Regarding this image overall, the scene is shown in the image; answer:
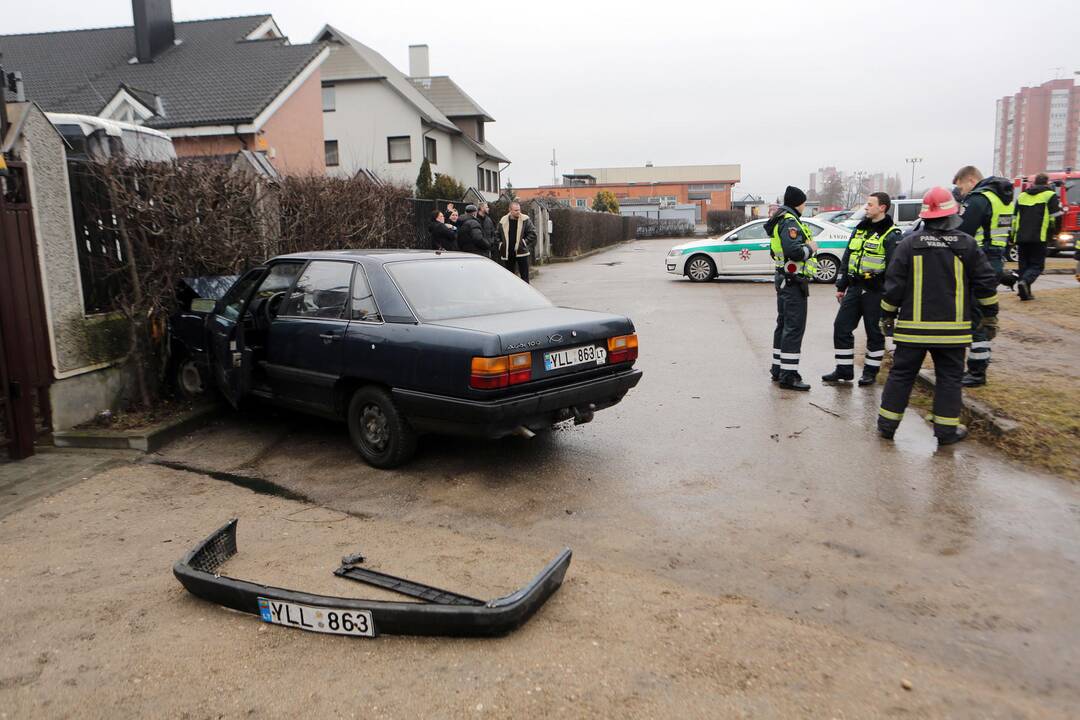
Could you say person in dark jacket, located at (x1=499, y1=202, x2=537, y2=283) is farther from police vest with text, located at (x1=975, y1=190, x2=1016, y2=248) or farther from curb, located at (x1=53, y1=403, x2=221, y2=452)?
curb, located at (x1=53, y1=403, x2=221, y2=452)

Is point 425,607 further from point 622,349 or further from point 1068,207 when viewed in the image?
point 1068,207

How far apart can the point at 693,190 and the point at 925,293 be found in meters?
106

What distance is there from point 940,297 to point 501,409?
3311 mm

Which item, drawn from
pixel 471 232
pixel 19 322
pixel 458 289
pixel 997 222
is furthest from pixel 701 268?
pixel 19 322

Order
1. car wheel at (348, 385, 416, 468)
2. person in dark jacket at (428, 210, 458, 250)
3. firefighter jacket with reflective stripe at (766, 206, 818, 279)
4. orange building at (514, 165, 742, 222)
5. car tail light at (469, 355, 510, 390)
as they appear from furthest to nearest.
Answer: orange building at (514, 165, 742, 222), person in dark jacket at (428, 210, 458, 250), firefighter jacket with reflective stripe at (766, 206, 818, 279), car wheel at (348, 385, 416, 468), car tail light at (469, 355, 510, 390)

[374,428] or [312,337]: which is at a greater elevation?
[312,337]

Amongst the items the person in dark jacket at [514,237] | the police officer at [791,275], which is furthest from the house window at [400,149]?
the police officer at [791,275]

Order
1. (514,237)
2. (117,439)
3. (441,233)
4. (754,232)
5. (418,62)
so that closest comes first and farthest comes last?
(117,439) < (441,233) < (514,237) < (754,232) < (418,62)

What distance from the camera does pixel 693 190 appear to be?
108000mm

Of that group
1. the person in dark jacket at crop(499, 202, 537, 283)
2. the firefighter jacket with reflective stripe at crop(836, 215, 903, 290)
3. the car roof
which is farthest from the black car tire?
the person in dark jacket at crop(499, 202, 537, 283)

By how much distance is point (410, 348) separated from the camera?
5375 mm

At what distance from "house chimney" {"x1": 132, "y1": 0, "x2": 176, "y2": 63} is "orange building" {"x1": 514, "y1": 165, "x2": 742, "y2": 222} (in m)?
48.1

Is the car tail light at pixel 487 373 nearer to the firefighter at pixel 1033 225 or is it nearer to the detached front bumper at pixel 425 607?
the detached front bumper at pixel 425 607

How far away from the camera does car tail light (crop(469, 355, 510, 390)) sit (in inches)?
197
